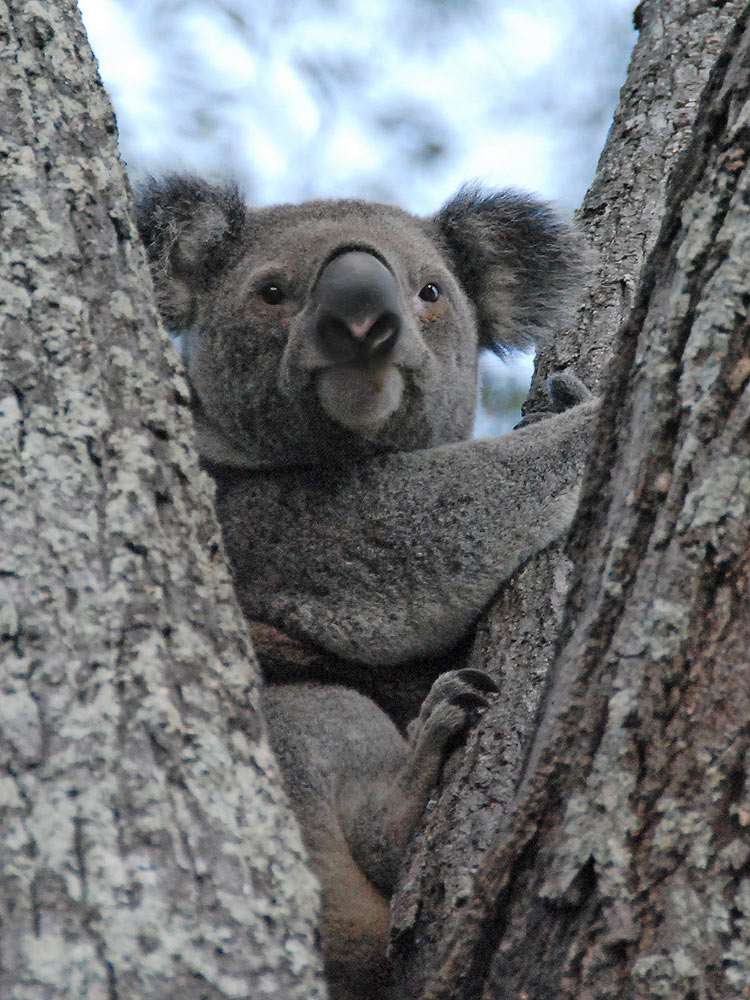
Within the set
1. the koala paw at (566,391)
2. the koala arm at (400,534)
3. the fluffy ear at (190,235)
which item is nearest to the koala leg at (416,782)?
the koala arm at (400,534)

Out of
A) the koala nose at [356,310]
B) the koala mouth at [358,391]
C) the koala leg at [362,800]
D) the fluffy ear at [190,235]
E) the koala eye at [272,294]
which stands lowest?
the koala leg at [362,800]

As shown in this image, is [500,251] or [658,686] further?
[500,251]

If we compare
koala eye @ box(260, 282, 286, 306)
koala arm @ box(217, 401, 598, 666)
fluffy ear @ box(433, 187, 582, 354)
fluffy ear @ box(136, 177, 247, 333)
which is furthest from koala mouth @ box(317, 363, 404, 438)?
fluffy ear @ box(433, 187, 582, 354)

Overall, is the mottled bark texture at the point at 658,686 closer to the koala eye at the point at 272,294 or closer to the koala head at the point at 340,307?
the koala head at the point at 340,307

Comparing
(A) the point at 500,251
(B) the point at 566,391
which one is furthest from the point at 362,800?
(A) the point at 500,251

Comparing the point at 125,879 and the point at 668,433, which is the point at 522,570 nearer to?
the point at 668,433

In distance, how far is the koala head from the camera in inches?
117

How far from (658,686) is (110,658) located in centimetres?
65

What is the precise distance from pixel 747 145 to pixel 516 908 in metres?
1.04

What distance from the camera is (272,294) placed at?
323 cm

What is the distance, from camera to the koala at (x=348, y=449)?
2789mm

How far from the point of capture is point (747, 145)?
1.43 metres

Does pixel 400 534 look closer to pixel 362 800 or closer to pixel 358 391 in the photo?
pixel 358 391

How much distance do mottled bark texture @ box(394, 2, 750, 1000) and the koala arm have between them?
1.40 m
